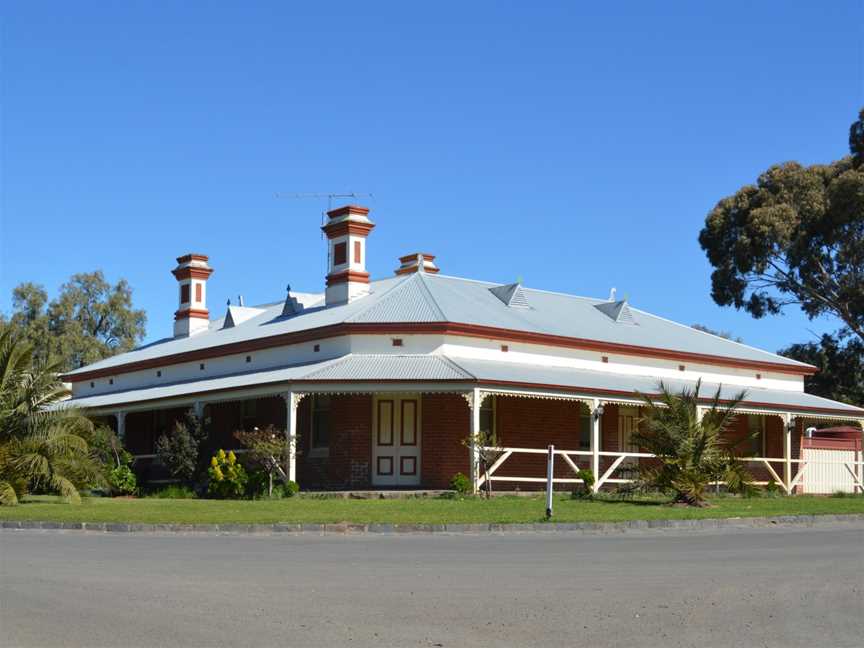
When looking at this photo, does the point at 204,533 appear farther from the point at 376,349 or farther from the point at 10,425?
the point at 376,349

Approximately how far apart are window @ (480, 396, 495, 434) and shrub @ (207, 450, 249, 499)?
6.69m

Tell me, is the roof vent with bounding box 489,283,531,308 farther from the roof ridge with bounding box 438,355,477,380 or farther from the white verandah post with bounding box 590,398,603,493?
the white verandah post with bounding box 590,398,603,493

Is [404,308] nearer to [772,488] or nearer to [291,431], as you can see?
[291,431]

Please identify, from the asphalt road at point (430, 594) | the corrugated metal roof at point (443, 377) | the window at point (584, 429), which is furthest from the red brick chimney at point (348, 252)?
the asphalt road at point (430, 594)

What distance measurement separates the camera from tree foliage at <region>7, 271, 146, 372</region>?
247ft

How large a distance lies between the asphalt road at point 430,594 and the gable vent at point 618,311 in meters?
23.5

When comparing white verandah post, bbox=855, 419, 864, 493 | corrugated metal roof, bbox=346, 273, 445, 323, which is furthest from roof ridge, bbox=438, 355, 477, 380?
white verandah post, bbox=855, 419, 864, 493

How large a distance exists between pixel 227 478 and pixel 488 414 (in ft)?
24.3

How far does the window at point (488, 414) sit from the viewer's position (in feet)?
104

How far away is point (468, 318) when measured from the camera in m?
32.8

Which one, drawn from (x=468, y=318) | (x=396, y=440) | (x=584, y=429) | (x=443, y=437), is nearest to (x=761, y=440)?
(x=584, y=429)

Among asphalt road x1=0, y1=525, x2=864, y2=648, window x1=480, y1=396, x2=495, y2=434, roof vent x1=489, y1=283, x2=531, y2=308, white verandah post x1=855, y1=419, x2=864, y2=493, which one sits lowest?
asphalt road x1=0, y1=525, x2=864, y2=648

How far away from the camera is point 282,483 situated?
2839 cm

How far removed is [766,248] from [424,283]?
24.8 meters
